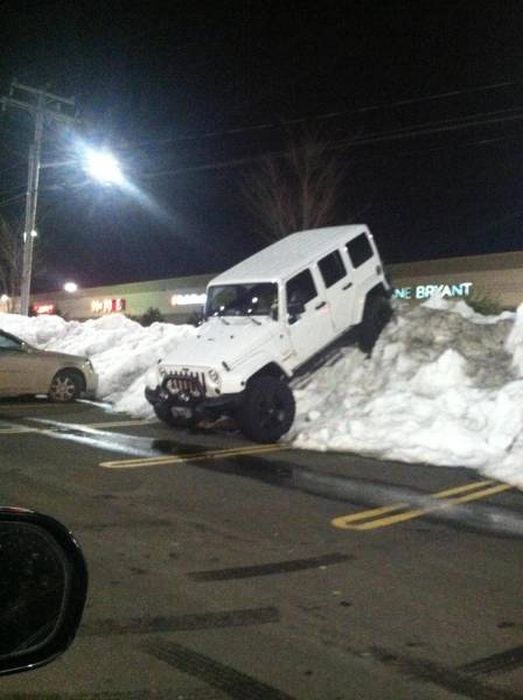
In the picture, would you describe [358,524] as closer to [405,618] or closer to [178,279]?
[405,618]

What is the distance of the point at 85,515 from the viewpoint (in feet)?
26.2

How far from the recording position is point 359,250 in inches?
615

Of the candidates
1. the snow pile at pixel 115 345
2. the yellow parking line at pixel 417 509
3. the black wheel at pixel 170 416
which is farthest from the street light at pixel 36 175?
the yellow parking line at pixel 417 509

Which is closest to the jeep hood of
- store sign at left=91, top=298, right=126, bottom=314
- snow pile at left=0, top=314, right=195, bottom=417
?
snow pile at left=0, top=314, right=195, bottom=417

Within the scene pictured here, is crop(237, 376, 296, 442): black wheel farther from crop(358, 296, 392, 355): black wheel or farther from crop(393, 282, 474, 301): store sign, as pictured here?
crop(393, 282, 474, 301): store sign

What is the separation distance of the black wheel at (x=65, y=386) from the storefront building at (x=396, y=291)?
480 centimetres

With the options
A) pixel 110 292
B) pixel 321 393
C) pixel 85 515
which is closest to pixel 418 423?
pixel 321 393

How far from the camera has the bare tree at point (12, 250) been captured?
5000 cm

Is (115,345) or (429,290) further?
(429,290)

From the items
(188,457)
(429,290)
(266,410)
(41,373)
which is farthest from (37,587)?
(429,290)

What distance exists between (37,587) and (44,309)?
50746mm

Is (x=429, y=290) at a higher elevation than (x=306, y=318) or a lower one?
higher

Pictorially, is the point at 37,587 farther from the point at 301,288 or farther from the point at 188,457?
the point at 301,288

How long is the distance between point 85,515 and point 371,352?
840 centimetres
